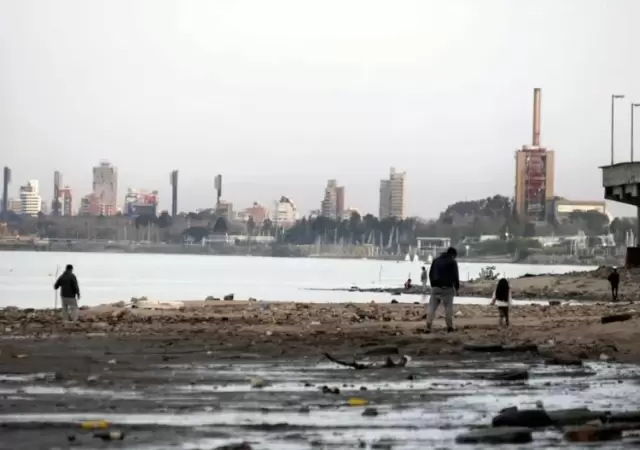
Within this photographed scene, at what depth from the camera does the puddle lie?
11180mm

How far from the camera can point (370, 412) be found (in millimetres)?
12914

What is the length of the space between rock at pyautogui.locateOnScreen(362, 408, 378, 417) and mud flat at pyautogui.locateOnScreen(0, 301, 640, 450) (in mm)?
18

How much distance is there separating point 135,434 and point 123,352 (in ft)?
32.7

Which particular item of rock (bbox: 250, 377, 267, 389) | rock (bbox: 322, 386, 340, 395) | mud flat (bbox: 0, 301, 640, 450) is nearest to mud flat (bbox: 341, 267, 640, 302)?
mud flat (bbox: 0, 301, 640, 450)

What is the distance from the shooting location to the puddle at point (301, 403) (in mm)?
11180

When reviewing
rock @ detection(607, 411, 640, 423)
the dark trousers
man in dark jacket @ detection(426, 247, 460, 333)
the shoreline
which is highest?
man in dark jacket @ detection(426, 247, 460, 333)

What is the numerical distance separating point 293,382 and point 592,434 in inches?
229

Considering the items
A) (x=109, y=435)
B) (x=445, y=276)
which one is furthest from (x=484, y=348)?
(x=109, y=435)

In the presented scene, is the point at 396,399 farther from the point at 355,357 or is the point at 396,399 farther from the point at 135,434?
the point at 355,357

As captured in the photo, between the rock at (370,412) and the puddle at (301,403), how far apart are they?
8 cm

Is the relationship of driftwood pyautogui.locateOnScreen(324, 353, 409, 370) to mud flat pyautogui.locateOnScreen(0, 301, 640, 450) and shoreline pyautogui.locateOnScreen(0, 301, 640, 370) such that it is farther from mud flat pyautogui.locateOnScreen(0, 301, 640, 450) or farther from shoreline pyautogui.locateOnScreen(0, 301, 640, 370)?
shoreline pyautogui.locateOnScreen(0, 301, 640, 370)

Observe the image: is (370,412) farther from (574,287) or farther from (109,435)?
(574,287)

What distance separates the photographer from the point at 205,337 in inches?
1008

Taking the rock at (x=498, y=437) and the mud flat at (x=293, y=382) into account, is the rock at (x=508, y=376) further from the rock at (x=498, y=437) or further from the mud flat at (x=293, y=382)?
the rock at (x=498, y=437)
